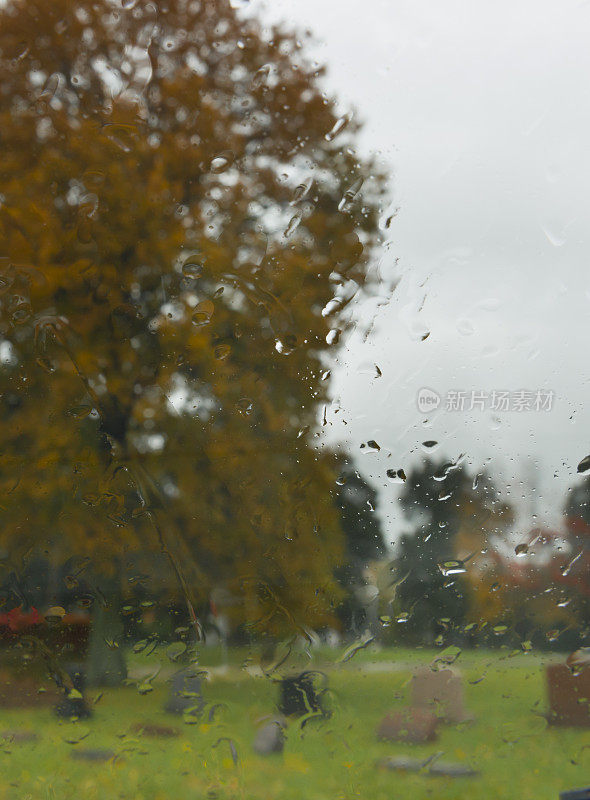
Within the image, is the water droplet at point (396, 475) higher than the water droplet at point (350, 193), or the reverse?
the water droplet at point (350, 193)

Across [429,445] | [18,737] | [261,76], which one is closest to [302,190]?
[261,76]

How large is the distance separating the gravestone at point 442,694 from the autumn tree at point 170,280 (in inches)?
20.2

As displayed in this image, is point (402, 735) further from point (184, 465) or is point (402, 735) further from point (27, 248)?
point (27, 248)

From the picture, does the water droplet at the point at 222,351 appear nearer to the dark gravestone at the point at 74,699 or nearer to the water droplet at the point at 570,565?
the dark gravestone at the point at 74,699

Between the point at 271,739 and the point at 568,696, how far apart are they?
2.71 feet

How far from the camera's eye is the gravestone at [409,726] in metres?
1.80

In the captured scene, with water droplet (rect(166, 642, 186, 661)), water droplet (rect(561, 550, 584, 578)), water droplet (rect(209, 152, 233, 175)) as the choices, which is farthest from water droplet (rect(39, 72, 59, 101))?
water droplet (rect(561, 550, 584, 578))

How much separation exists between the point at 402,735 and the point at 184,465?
0.98 metres

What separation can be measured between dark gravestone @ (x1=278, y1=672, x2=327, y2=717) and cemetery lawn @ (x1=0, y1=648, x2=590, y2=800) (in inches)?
1.3

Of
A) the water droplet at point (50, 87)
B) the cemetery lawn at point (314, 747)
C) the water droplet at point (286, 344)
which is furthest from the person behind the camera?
the water droplet at point (50, 87)

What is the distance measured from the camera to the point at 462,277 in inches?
76.0

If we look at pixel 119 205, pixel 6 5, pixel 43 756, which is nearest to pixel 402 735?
pixel 43 756

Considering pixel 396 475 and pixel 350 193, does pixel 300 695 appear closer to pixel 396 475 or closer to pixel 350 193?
pixel 396 475

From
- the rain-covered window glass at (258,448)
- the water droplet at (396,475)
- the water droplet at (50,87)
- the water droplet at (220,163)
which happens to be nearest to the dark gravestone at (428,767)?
the rain-covered window glass at (258,448)
